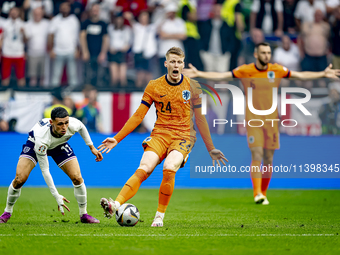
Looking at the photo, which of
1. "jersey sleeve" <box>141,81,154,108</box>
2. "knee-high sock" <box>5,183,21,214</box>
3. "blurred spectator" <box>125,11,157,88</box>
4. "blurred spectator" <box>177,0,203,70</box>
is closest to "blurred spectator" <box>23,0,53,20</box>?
"blurred spectator" <box>125,11,157,88</box>

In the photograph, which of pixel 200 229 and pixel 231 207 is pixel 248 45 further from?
pixel 200 229

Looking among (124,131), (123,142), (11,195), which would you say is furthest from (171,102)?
A: (123,142)

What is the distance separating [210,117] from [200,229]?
323 centimetres

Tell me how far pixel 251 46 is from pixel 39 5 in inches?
229

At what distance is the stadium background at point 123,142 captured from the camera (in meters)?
11.2

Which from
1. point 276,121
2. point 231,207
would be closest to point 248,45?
point 276,121

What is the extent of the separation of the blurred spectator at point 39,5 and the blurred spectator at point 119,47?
6.24 ft

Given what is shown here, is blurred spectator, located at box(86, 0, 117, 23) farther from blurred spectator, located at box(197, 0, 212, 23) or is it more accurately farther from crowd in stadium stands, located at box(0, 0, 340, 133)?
blurred spectator, located at box(197, 0, 212, 23)

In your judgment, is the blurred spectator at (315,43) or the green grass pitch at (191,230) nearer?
the green grass pitch at (191,230)

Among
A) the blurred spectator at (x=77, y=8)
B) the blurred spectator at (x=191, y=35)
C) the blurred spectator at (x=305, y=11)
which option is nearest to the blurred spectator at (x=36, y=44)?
the blurred spectator at (x=77, y=8)

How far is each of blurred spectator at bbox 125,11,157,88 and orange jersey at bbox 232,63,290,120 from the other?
17.3ft

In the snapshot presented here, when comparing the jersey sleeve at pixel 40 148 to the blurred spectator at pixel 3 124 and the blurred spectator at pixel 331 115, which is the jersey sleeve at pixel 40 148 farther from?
the blurred spectator at pixel 3 124

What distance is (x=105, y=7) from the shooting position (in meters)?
15.0

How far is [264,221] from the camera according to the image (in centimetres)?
696
